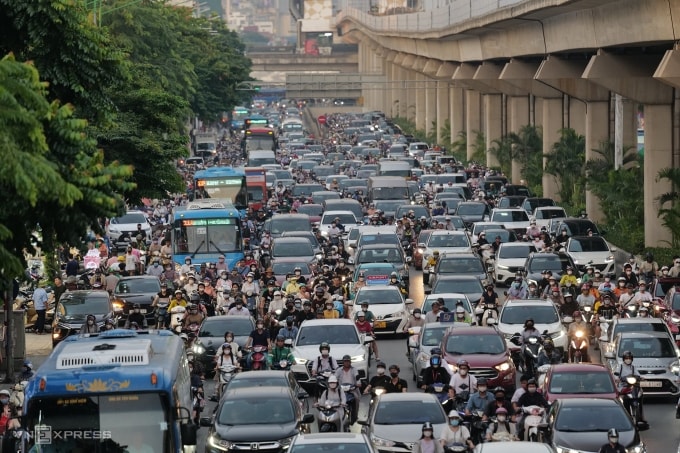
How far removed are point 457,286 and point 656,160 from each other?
16.1 metres

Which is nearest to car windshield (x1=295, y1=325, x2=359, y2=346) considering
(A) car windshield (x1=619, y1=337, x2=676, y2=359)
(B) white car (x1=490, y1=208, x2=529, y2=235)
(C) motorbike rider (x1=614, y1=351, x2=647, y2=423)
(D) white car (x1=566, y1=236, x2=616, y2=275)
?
(A) car windshield (x1=619, y1=337, x2=676, y2=359)

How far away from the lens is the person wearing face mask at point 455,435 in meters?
23.2

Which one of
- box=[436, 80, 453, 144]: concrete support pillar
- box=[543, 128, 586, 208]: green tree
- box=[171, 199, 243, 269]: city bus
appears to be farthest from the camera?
box=[436, 80, 453, 144]: concrete support pillar

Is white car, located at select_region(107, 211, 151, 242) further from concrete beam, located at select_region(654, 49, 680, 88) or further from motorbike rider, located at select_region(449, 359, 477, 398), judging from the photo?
motorbike rider, located at select_region(449, 359, 477, 398)

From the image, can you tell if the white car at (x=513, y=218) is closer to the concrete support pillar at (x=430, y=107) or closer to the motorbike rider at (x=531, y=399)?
the motorbike rider at (x=531, y=399)

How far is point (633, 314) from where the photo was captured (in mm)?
35562

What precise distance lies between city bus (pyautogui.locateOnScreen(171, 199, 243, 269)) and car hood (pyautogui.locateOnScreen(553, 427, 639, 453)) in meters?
25.0

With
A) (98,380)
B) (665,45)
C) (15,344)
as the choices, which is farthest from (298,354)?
(665,45)

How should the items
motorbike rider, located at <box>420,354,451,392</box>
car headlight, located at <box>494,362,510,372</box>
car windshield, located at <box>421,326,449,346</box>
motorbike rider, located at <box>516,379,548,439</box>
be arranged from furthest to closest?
1. car windshield, located at <box>421,326,449,346</box>
2. car headlight, located at <box>494,362,510,372</box>
3. motorbike rider, located at <box>420,354,451,392</box>
4. motorbike rider, located at <box>516,379,548,439</box>

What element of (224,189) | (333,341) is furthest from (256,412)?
(224,189)

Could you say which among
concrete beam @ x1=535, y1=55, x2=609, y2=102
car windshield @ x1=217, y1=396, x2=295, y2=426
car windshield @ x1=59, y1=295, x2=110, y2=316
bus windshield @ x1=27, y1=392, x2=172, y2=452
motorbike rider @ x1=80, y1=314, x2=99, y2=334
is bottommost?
car windshield @ x1=59, y1=295, x2=110, y2=316

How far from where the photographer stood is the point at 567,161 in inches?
2736

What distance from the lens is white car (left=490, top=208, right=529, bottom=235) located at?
184 feet

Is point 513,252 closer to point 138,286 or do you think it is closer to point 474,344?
point 138,286
